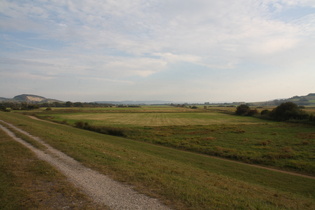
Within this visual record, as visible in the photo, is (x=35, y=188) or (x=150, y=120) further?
(x=150, y=120)

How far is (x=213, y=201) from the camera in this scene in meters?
7.51

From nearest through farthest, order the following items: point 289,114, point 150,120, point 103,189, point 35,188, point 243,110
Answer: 1. point 35,188
2. point 103,189
3. point 289,114
4. point 150,120
5. point 243,110

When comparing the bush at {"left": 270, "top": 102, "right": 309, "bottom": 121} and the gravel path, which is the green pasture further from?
the gravel path

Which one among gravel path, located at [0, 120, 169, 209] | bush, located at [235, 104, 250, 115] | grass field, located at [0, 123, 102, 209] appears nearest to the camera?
grass field, located at [0, 123, 102, 209]

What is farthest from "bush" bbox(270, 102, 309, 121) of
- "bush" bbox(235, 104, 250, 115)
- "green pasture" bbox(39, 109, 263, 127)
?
"bush" bbox(235, 104, 250, 115)

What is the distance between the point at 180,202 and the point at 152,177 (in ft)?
9.84

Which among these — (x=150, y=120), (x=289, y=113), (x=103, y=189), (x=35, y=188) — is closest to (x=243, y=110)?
(x=289, y=113)

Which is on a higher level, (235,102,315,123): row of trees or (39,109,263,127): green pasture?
(235,102,315,123): row of trees

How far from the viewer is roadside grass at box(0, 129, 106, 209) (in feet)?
21.8

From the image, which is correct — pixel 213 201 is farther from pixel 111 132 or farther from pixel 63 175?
pixel 111 132

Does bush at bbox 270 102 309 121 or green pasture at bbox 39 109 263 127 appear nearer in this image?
green pasture at bbox 39 109 263 127

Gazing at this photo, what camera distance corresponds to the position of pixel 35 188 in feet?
25.9

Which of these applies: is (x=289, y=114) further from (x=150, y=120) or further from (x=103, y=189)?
(x=103, y=189)

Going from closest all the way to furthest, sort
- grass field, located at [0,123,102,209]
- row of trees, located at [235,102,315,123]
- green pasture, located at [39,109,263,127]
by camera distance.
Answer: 1. grass field, located at [0,123,102,209]
2. green pasture, located at [39,109,263,127]
3. row of trees, located at [235,102,315,123]
